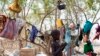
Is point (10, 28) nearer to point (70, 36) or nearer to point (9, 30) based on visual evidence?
point (9, 30)

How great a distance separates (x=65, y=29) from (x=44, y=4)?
2.56 m

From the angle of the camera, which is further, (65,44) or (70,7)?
(70,7)

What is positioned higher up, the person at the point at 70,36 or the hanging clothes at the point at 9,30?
the hanging clothes at the point at 9,30

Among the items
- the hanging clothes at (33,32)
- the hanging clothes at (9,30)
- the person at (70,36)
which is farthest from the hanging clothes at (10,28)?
the person at (70,36)

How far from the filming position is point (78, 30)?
294 centimetres

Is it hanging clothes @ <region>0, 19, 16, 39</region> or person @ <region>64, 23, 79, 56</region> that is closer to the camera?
hanging clothes @ <region>0, 19, 16, 39</region>

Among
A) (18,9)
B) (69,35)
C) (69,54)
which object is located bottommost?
(69,54)

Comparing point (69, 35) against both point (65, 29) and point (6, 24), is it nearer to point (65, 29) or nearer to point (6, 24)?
point (65, 29)

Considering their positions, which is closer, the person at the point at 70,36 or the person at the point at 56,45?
the person at the point at 56,45

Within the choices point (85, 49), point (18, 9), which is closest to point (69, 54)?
point (85, 49)

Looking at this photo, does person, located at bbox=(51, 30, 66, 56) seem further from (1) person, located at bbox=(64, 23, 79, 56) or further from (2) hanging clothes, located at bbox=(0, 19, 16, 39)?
(2) hanging clothes, located at bbox=(0, 19, 16, 39)

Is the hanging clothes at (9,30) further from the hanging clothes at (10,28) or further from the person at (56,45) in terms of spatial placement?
the person at (56,45)

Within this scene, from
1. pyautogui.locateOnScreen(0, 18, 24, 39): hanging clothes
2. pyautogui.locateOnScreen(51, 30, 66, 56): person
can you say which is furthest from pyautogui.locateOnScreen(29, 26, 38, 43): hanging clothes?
pyautogui.locateOnScreen(51, 30, 66, 56): person

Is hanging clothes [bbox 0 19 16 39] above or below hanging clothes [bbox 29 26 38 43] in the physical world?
above
